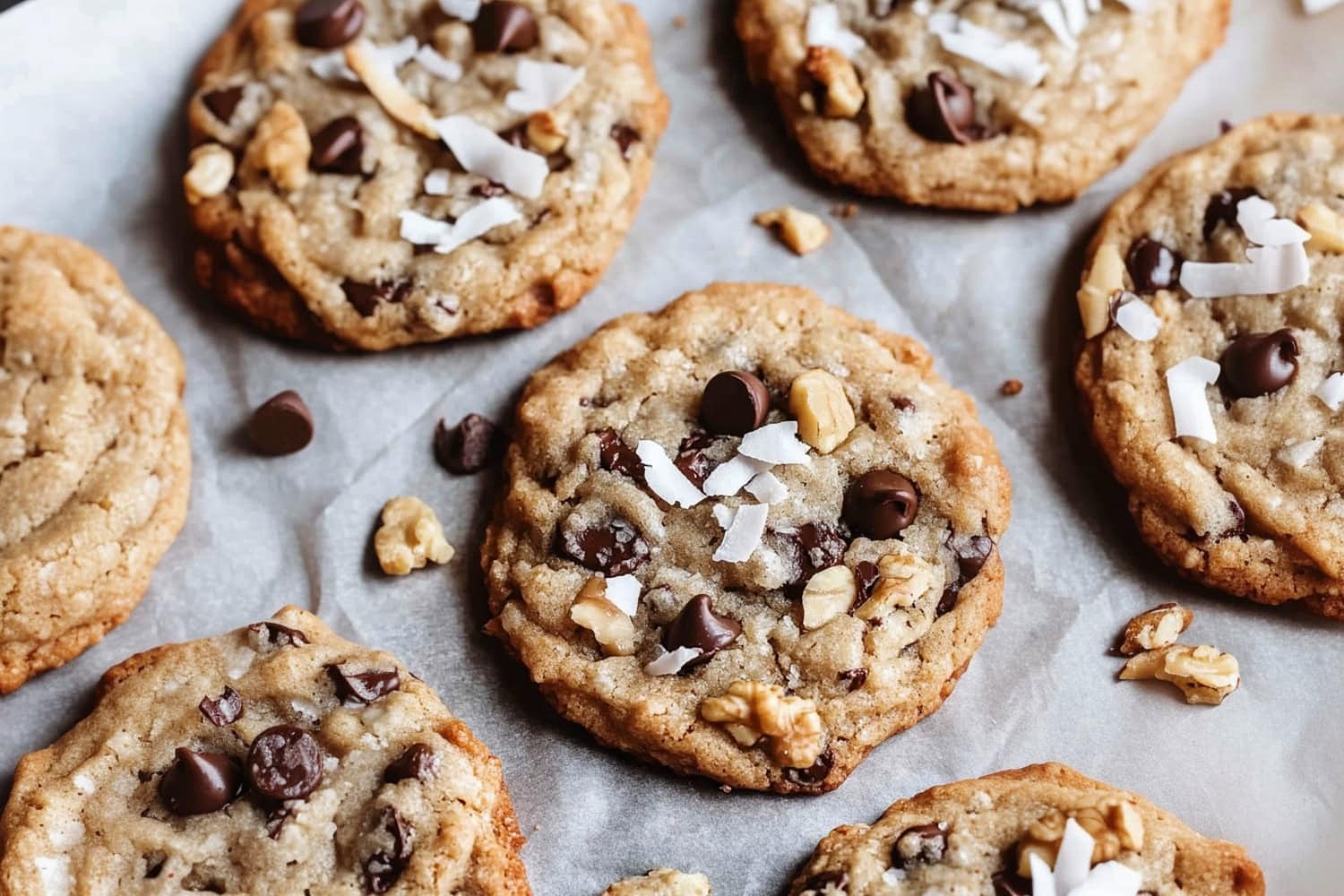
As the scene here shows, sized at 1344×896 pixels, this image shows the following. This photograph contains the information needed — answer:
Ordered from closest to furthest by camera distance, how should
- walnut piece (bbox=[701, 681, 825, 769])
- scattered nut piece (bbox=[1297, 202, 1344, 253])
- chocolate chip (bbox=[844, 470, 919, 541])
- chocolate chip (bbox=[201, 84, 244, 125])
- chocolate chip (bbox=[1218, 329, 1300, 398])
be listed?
walnut piece (bbox=[701, 681, 825, 769])
chocolate chip (bbox=[844, 470, 919, 541])
chocolate chip (bbox=[1218, 329, 1300, 398])
scattered nut piece (bbox=[1297, 202, 1344, 253])
chocolate chip (bbox=[201, 84, 244, 125])

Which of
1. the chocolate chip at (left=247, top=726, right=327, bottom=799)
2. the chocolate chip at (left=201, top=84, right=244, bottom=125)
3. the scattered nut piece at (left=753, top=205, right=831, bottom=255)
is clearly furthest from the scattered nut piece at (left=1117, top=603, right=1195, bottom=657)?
the chocolate chip at (left=201, top=84, right=244, bottom=125)

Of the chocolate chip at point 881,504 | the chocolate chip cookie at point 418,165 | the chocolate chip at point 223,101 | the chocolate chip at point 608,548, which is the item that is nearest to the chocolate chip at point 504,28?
the chocolate chip cookie at point 418,165

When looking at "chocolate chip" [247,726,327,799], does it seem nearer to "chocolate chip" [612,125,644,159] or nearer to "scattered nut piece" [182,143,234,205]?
"scattered nut piece" [182,143,234,205]

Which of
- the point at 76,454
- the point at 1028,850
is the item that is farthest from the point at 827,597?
the point at 76,454

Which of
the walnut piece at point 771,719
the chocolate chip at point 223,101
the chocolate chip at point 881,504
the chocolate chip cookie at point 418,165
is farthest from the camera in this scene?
the chocolate chip at point 223,101

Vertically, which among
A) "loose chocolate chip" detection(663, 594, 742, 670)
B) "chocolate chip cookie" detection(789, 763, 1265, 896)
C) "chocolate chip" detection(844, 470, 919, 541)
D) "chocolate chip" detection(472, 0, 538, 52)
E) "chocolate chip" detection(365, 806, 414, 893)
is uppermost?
"chocolate chip" detection(472, 0, 538, 52)

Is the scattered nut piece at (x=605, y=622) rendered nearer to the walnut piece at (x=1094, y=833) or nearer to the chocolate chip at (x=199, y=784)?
the chocolate chip at (x=199, y=784)
